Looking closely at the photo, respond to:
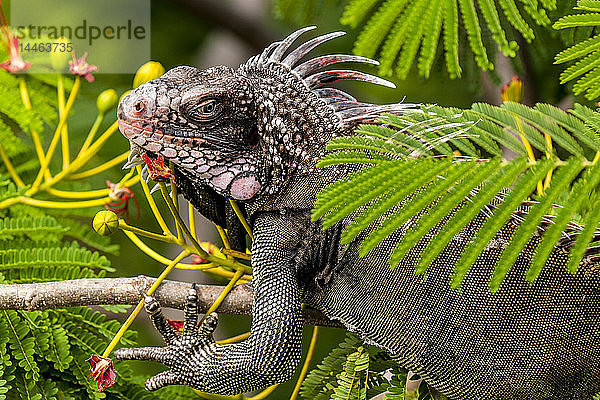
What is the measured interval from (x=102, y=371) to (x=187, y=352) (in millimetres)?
257

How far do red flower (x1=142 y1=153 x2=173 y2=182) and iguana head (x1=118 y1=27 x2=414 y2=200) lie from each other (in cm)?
2

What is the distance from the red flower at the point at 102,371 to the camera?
2.00 meters

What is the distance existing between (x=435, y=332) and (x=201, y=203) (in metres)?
0.85

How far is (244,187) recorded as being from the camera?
82.8 inches

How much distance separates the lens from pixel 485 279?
1.89 m

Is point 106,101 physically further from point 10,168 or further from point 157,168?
point 157,168

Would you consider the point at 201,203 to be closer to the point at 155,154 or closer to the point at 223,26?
the point at 155,154

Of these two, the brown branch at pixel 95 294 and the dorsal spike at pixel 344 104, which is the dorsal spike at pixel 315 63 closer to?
the dorsal spike at pixel 344 104

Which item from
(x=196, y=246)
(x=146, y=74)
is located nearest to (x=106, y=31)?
(x=146, y=74)

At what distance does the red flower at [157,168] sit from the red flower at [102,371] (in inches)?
21.7

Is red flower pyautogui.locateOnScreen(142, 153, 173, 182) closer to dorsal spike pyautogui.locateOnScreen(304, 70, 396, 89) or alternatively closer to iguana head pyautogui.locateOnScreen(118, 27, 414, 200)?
iguana head pyautogui.locateOnScreen(118, 27, 414, 200)

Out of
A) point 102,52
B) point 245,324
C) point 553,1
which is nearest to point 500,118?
point 553,1

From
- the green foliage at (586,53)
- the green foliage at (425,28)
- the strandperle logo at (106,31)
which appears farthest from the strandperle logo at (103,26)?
the green foliage at (586,53)

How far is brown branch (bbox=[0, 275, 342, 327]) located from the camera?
2041 millimetres
